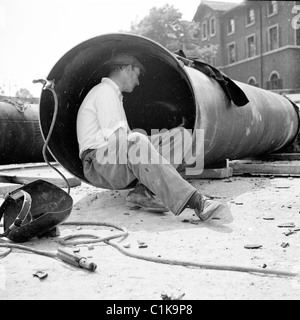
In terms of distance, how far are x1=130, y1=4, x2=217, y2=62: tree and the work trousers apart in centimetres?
3093

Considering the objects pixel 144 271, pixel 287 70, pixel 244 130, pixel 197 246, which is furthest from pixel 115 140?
pixel 287 70

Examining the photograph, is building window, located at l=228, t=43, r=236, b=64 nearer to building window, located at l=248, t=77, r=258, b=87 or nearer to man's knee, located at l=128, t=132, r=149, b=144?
building window, located at l=248, t=77, r=258, b=87

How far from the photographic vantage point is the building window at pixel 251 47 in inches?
1330

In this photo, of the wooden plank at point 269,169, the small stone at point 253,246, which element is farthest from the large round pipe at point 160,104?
the small stone at point 253,246

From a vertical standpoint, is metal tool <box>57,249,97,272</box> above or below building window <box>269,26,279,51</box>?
below

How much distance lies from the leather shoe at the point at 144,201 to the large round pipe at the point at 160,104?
841mm

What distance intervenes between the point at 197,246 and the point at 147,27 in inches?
1313

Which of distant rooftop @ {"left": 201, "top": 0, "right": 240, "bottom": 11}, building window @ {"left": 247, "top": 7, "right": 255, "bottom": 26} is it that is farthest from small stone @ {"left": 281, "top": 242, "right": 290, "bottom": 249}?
distant rooftop @ {"left": 201, "top": 0, "right": 240, "bottom": 11}

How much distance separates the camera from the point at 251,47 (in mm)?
34188

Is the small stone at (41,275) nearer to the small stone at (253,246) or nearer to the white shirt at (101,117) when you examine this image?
the small stone at (253,246)

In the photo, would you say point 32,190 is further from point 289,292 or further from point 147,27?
point 147,27

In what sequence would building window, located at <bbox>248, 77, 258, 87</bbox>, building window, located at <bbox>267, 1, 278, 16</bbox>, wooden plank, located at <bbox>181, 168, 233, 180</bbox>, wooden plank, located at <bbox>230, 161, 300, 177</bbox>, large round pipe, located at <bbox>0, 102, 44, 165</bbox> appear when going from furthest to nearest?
building window, located at <bbox>248, 77, 258, 87</bbox> < building window, located at <bbox>267, 1, 278, 16</bbox> < large round pipe, located at <bbox>0, 102, 44, 165</bbox> < wooden plank, located at <bbox>230, 161, 300, 177</bbox> < wooden plank, located at <bbox>181, 168, 233, 180</bbox>

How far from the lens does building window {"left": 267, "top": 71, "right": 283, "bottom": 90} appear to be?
101 feet

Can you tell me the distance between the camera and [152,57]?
5418mm
